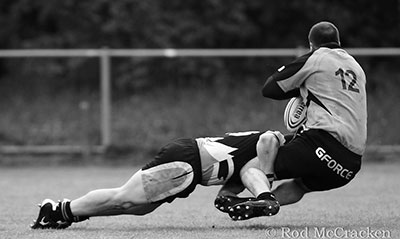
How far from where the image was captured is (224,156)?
22.5ft

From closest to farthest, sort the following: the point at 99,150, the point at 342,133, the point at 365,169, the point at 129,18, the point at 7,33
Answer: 1. the point at 342,133
2. the point at 365,169
3. the point at 99,150
4. the point at 129,18
5. the point at 7,33

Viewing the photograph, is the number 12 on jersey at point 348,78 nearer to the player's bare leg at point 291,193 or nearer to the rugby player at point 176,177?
the rugby player at point 176,177

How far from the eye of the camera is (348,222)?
7.26 metres

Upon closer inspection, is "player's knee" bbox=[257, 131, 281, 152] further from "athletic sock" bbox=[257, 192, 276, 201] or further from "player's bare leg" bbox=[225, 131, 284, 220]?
"athletic sock" bbox=[257, 192, 276, 201]

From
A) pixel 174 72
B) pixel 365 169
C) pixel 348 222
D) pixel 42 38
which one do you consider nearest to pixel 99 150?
pixel 174 72

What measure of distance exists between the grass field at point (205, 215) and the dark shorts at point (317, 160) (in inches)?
15.8

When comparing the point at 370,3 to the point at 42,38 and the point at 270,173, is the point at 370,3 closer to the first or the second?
the point at 42,38

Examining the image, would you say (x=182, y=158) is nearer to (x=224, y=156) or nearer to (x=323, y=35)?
(x=224, y=156)

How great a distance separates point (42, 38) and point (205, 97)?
21.3ft

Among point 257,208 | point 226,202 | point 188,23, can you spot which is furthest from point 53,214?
point 188,23

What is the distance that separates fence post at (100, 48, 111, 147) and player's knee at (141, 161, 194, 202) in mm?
8949

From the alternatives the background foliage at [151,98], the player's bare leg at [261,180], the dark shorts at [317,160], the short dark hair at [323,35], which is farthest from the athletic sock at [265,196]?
the background foliage at [151,98]

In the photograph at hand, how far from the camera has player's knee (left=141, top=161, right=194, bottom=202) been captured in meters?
6.71

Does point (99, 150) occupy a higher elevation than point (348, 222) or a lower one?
lower
